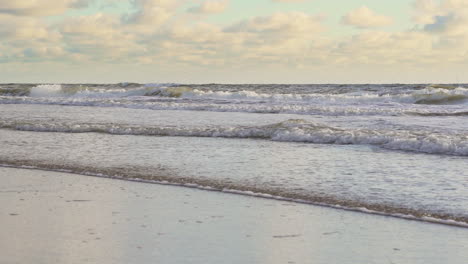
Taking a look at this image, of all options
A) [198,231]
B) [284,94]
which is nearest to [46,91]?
[284,94]

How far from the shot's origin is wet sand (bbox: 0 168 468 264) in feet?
14.9

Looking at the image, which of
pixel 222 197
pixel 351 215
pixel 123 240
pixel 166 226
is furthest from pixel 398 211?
pixel 123 240

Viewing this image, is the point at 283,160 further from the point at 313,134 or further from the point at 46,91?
the point at 46,91

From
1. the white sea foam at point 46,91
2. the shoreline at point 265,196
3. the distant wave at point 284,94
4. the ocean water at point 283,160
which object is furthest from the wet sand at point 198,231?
the white sea foam at point 46,91

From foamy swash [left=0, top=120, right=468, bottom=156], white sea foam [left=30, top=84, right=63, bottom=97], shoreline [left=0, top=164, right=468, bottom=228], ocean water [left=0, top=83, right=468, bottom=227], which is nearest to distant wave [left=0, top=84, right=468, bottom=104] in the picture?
white sea foam [left=30, top=84, right=63, bottom=97]

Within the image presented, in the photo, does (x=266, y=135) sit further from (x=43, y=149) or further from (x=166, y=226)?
(x=166, y=226)

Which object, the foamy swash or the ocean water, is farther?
the foamy swash

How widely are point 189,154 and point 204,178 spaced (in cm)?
276

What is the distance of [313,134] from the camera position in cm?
1366

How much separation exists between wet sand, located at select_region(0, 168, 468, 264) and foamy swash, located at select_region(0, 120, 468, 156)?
5.91 m

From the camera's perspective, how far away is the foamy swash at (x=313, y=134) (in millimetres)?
11578

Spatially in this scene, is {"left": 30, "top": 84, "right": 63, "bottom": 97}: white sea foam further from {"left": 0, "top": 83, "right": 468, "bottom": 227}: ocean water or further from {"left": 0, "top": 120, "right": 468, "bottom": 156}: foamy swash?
{"left": 0, "top": 120, "right": 468, "bottom": 156}: foamy swash

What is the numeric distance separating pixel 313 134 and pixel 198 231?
8.69m

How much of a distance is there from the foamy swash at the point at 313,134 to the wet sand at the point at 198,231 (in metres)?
5.91
